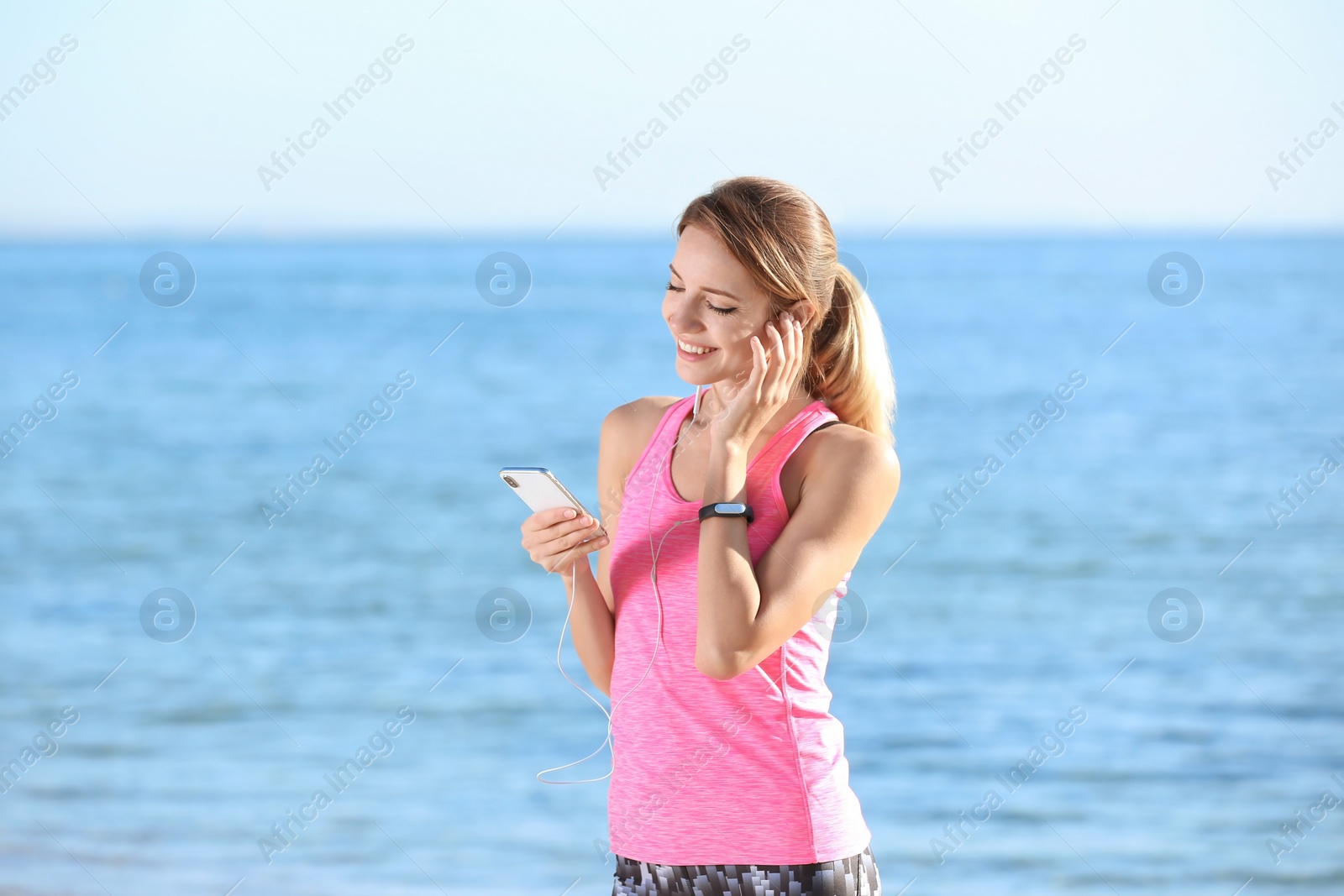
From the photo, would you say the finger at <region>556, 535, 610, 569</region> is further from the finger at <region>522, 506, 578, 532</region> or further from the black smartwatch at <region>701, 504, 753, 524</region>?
the black smartwatch at <region>701, 504, 753, 524</region>

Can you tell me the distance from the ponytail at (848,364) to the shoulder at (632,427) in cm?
27

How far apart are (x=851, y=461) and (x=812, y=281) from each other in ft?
1.06

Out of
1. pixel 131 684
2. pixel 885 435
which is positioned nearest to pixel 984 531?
pixel 131 684

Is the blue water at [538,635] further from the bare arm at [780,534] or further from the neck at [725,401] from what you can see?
the bare arm at [780,534]

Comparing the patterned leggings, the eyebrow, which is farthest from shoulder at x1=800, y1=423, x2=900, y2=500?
the patterned leggings

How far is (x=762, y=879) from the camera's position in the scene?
6.18 feet

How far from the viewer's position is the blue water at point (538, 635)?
18.0 feet

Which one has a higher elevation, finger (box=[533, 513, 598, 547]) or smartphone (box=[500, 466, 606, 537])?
smartphone (box=[500, 466, 606, 537])

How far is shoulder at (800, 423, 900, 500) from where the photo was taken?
1.98m

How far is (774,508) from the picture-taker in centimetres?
202

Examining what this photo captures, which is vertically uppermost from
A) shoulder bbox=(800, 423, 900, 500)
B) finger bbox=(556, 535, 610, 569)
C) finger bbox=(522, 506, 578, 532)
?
shoulder bbox=(800, 423, 900, 500)

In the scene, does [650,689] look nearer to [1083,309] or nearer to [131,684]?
[131,684]

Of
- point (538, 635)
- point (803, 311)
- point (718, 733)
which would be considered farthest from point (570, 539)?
point (538, 635)

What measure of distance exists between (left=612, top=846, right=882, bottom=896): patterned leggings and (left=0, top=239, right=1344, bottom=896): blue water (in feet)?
10.9
